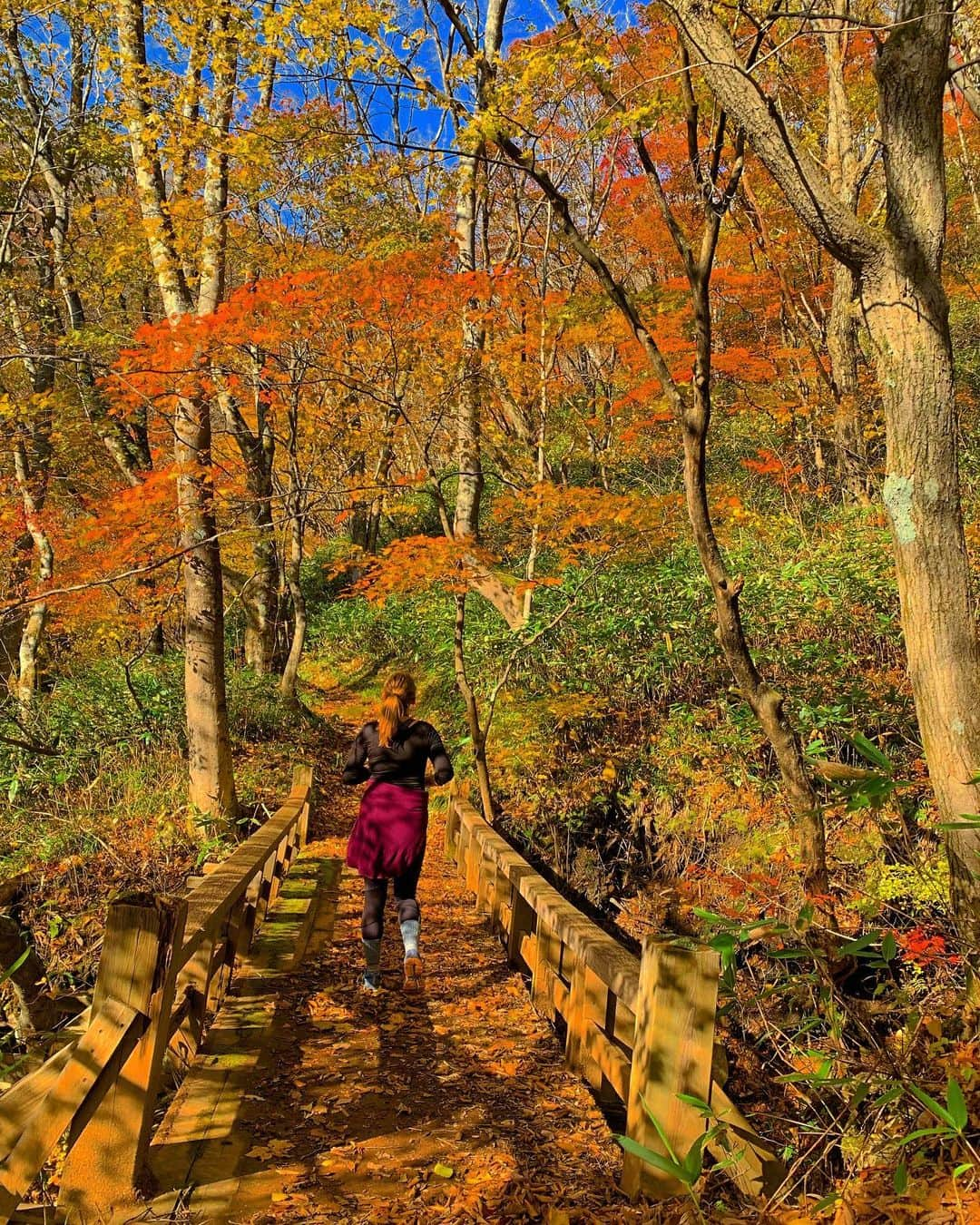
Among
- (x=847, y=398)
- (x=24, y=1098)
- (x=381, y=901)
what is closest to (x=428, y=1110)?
(x=381, y=901)

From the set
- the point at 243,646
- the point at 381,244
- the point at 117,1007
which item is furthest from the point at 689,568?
the point at 243,646

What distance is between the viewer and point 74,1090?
223 cm

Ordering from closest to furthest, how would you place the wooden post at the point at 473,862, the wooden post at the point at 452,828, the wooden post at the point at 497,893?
the wooden post at the point at 497,893
the wooden post at the point at 473,862
the wooden post at the point at 452,828

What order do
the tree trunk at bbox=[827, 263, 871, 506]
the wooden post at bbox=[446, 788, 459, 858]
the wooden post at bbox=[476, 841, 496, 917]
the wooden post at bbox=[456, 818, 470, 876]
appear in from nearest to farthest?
the wooden post at bbox=[476, 841, 496, 917]
the wooden post at bbox=[456, 818, 470, 876]
the wooden post at bbox=[446, 788, 459, 858]
the tree trunk at bbox=[827, 263, 871, 506]

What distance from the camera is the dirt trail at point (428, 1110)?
8.71ft

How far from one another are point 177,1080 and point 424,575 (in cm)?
666

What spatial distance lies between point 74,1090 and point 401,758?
2.70 m

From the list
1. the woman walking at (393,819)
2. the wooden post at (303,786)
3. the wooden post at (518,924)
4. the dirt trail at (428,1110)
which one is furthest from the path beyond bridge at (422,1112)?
the wooden post at (303,786)

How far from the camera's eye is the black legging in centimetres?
478

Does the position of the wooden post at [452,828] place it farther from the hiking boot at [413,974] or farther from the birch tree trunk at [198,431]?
the hiking boot at [413,974]

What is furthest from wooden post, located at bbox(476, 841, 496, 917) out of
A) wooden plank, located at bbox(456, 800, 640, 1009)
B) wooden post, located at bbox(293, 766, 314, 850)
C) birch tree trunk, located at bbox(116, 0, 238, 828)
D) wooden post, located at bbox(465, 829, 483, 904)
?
birch tree trunk, located at bbox(116, 0, 238, 828)

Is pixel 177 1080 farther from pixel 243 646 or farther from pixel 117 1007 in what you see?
pixel 243 646

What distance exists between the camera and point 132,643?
15.9 metres

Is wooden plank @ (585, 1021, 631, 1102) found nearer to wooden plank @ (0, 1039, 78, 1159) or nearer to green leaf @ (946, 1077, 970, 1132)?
green leaf @ (946, 1077, 970, 1132)
